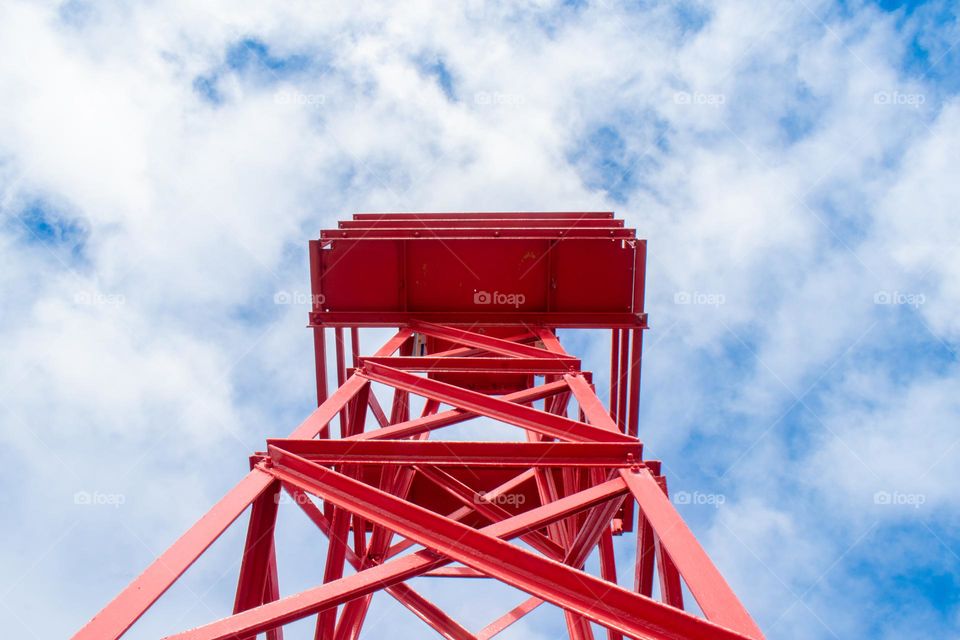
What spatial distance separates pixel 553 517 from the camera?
385 cm

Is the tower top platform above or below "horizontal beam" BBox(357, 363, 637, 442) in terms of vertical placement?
above

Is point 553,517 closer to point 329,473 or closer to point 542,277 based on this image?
point 329,473

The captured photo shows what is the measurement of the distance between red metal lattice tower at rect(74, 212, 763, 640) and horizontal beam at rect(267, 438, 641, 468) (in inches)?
0.5

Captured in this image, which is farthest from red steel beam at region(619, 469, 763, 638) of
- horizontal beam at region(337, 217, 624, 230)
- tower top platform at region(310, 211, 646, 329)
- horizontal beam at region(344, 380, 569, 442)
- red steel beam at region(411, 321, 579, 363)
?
horizontal beam at region(337, 217, 624, 230)

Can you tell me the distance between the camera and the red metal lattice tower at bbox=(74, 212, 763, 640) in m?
3.21

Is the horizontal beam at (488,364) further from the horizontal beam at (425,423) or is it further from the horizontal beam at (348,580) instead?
the horizontal beam at (348,580)

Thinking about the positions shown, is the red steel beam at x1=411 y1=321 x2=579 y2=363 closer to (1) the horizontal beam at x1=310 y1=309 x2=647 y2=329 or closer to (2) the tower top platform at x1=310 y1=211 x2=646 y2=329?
(1) the horizontal beam at x1=310 y1=309 x2=647 y2=329

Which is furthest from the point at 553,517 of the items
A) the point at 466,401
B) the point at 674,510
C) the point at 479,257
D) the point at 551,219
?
the point at 551,219

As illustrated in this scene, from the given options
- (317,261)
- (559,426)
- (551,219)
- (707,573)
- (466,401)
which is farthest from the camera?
(551,219)

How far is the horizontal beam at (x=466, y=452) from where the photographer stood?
444 centimetres

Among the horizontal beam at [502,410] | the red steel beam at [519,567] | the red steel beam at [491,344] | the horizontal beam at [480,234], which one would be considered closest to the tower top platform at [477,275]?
the horizontal beam at [480,234]

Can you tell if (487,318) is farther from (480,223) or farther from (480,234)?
(480,223)

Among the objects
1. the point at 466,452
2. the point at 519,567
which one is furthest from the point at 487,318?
the point at 519,567

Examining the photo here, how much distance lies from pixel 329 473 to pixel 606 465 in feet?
6.25
